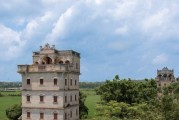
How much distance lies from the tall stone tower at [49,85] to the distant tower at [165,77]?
61.3m

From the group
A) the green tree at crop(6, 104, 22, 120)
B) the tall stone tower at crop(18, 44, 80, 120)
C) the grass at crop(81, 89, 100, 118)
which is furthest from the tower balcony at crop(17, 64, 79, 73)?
the grass at crop(81, 89, 100, 118)

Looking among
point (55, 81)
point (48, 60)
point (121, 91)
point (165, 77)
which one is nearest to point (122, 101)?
point (121, 91)

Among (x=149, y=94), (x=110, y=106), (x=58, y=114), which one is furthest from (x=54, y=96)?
(x=149, y=94)

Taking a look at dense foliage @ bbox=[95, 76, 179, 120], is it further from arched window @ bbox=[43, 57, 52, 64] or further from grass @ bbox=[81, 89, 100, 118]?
arched window @ bbox=[43, 57, 52, 64]

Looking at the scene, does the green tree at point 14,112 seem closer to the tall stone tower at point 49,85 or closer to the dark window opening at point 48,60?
the tall stone tower at point 49,85

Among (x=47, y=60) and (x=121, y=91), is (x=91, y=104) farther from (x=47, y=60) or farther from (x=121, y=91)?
(x=47, y=60)

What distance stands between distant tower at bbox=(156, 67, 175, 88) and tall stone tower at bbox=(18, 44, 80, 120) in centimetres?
6135

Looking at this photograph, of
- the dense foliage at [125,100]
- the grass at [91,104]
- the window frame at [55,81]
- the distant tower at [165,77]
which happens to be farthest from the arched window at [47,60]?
the distant tower at [165,77]

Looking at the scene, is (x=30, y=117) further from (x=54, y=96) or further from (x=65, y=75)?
(x=65, y=75)

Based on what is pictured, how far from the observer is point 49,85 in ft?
147

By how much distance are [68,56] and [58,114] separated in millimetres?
8016

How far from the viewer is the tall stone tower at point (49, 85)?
4428cm

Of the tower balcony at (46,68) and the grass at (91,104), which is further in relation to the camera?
the grass at (91,104)

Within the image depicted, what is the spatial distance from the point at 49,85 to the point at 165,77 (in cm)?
6686
